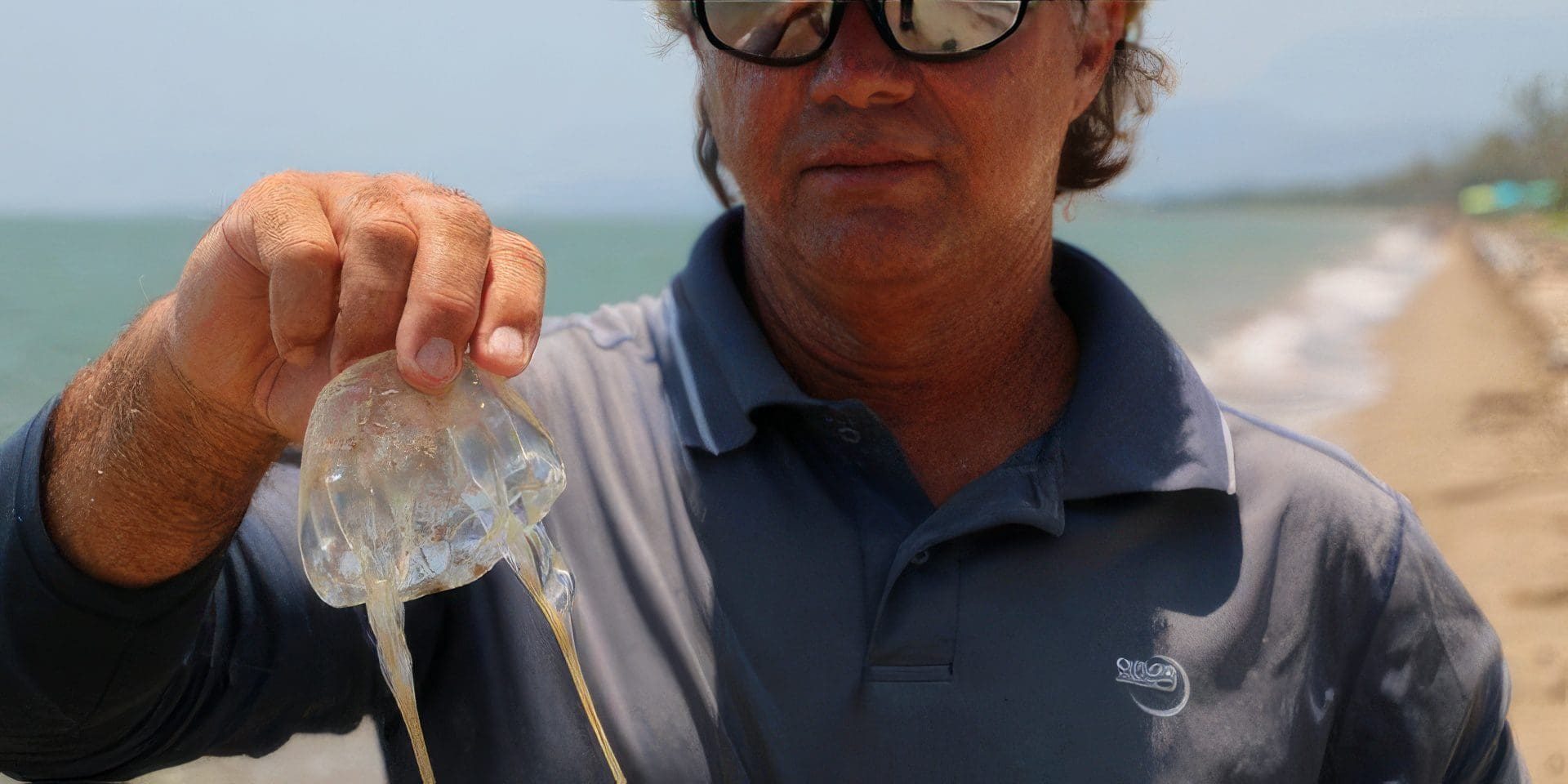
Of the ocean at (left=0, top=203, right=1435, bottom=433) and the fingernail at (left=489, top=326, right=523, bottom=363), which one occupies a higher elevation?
the fingernail at (left=489, top=326, right=523, bottom=363)

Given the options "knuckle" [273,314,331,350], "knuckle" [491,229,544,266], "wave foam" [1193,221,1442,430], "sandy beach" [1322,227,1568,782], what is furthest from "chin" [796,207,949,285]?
"wave foam" [1193,221,1442,430]

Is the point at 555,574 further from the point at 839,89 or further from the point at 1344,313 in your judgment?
the point at 1344,313

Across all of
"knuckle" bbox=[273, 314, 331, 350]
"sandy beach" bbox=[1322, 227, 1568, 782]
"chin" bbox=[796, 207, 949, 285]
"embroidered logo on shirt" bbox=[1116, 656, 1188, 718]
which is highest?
"knuckle" bbox=[273, 314, 331, 350]

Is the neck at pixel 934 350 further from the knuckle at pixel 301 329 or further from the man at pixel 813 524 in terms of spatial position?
the knuckle at pixel 301 329

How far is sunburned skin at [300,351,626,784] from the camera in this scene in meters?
1.35

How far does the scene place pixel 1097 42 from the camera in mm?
2295

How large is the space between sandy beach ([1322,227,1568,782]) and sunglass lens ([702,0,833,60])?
4.59m

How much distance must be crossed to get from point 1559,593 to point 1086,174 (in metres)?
5.26

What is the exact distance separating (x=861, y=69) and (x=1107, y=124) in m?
0.98

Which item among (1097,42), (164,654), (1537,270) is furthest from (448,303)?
(1537,270)

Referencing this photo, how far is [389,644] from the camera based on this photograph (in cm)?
142

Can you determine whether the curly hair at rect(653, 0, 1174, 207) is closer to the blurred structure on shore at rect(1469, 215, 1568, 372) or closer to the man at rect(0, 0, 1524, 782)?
the man at rect(0, 0, 1524, 782)

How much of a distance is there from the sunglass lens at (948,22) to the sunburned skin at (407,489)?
0.81 meters

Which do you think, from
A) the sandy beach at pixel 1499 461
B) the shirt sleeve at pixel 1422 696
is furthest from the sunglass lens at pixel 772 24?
the sandy beach at pixel 1499 461
